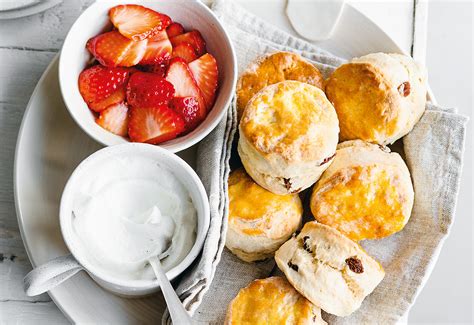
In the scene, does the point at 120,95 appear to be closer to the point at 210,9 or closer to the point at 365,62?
the point at 210,9

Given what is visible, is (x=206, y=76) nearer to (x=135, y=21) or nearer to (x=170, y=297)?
(x=135, y=21)

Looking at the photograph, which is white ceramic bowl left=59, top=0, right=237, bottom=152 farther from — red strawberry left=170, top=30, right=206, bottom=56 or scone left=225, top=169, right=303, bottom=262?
scone left=225, top=169, right=303, bottom=262

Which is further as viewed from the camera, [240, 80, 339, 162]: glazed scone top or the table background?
the table background

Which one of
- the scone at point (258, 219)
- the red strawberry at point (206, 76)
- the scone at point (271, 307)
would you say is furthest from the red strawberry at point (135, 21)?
the scone at point (271, 307)

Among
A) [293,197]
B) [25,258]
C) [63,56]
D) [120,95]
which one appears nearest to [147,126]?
[120,95]

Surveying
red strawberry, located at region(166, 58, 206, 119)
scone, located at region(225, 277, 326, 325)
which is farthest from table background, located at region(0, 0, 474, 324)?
scone, located at region(225, 277, 326, 325)

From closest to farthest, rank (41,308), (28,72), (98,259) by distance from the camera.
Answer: (98,259)
(41,308)
(28,72)

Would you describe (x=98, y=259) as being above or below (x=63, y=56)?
below
